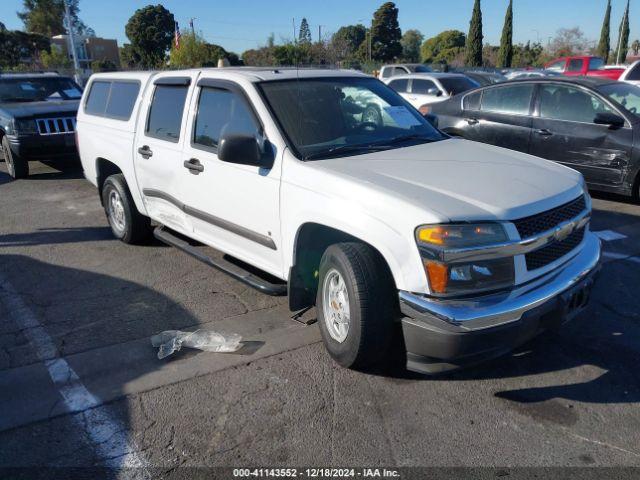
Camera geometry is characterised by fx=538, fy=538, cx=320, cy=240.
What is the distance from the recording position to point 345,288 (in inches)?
127

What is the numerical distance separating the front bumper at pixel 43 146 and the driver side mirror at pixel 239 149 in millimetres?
7082

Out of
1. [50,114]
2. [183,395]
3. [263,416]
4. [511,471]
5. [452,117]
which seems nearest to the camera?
[511,471]

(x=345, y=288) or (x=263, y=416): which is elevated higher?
(x=345, y=288)

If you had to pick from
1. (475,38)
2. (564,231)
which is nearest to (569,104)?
(564,231)

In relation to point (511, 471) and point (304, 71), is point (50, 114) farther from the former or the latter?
point (511, 471)

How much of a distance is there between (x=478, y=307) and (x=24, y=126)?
8959 millimetres

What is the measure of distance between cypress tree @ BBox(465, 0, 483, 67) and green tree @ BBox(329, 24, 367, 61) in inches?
411

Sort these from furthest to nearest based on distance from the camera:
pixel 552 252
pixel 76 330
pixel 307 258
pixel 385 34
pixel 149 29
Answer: pixel 149 29 < pixel 385 34 < pixel 76 330 < pixel 307 258 < pixel 552 252

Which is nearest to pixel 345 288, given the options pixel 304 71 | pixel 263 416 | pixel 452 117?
pixel 263 416

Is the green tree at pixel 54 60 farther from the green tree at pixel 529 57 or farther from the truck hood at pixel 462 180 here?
the truck hood at pixel 462 180

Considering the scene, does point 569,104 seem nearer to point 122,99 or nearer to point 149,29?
point 122,99

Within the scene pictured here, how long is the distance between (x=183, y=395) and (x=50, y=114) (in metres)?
7.89

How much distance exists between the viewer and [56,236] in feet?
20.9

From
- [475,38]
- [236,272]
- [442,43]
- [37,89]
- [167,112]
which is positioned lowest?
[236,272]
